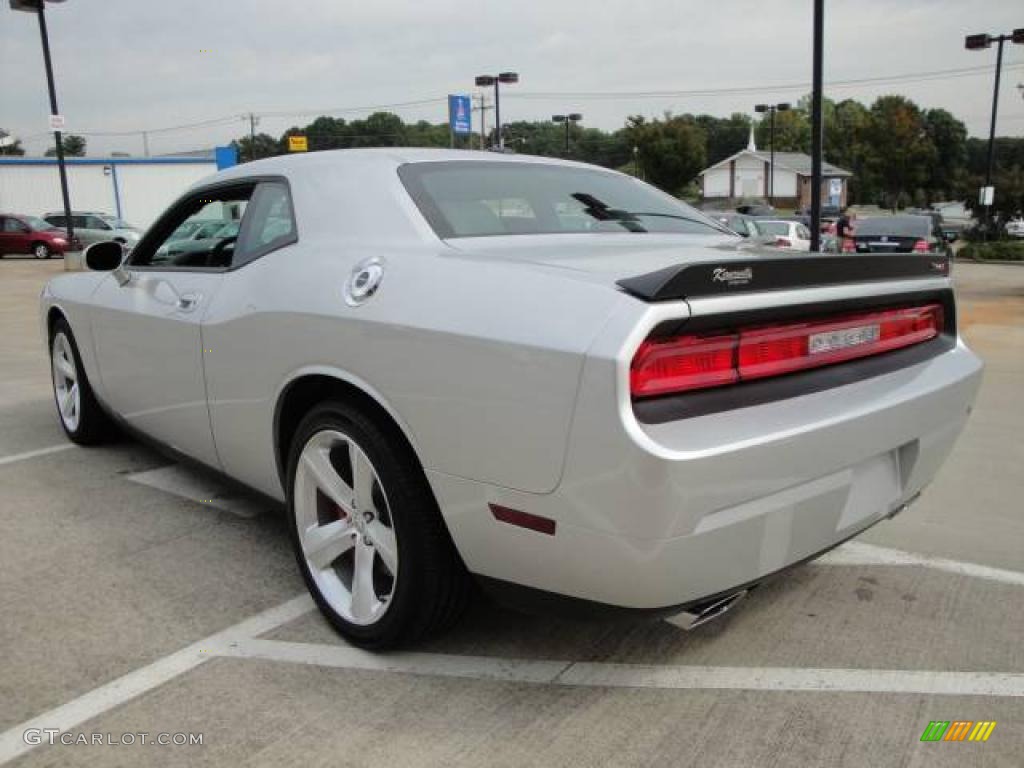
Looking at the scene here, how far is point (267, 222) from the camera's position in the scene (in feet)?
10.7

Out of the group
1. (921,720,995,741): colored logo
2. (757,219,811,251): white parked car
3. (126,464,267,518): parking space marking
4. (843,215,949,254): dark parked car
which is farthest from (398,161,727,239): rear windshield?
(757,219,811,251): white parked car

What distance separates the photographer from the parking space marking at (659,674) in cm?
257

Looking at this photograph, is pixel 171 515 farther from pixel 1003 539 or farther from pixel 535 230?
pixel 1003 539

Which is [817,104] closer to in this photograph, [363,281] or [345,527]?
[363,281]

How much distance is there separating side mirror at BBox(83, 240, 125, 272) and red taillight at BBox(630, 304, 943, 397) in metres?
3.30

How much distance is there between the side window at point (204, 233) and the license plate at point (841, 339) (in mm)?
2121

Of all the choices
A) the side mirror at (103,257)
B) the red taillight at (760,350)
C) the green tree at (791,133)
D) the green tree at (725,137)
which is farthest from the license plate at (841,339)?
the green tree at (725,137)

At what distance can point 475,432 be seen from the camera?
2.23 m

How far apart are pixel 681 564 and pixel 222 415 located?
1931mm

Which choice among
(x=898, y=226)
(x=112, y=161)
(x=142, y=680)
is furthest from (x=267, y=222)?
(x=112, y=161)

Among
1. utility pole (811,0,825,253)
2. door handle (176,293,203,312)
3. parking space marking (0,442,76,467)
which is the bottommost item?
parking space marking (0,442,76,467)

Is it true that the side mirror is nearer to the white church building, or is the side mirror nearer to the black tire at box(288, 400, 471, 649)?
the black tire at box(288, 400, 471, 649)

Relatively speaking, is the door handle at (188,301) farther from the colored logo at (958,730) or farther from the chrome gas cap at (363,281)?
the colored logo at (958,730)

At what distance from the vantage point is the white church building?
245ft
